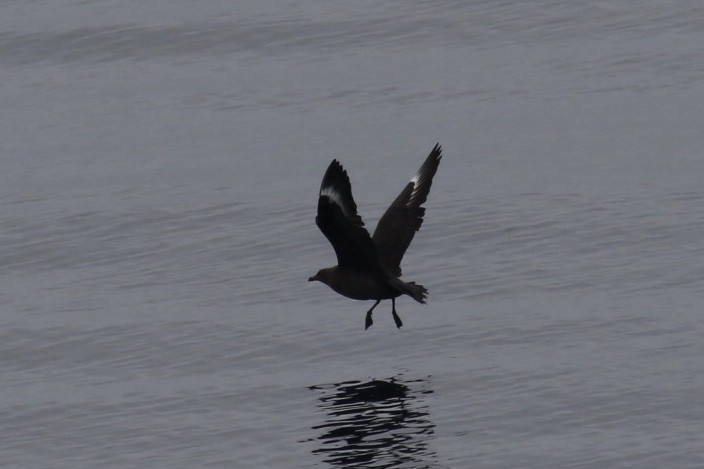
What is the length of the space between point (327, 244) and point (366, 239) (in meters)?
7.58

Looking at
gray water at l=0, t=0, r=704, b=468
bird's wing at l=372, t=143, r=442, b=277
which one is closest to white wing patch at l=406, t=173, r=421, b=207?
bird's wing at l=372, t=143, r=442, b=277

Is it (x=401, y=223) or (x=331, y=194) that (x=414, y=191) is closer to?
(x=401, y=223)

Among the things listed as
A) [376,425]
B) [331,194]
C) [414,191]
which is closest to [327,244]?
[414,191]

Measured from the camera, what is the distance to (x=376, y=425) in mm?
16688

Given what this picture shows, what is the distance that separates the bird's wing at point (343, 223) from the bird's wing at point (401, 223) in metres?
0.42

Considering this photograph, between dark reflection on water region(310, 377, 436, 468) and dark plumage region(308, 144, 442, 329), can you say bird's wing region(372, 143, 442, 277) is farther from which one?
dark reflection on water region(310, 377, 436, 468)

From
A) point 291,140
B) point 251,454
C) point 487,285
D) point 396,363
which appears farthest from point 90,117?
point 251,454

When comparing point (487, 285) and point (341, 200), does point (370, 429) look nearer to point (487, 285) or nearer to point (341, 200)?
point (341, 200)

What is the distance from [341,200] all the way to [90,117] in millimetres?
19107

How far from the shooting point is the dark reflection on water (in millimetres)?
15750

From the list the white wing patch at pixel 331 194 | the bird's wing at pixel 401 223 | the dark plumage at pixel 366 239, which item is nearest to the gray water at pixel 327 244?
the dark plumage at pixel 366 239

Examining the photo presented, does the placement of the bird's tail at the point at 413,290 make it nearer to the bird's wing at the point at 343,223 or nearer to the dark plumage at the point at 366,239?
the dark plumage at the point at 366,239

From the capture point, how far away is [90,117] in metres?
34.1

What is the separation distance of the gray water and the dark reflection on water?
0.04m
